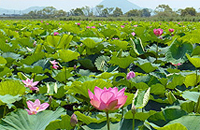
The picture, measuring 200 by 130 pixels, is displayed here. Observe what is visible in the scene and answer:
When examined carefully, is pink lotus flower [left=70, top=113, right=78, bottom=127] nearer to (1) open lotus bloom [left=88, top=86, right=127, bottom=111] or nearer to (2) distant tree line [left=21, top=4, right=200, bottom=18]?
(1) open lotus bloom [left=88, top=86, right=127, bottom=111]

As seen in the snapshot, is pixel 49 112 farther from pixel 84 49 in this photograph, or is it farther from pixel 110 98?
pixel 84 49

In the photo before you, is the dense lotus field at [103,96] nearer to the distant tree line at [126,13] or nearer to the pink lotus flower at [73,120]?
the pink lotus flower at [73,120]

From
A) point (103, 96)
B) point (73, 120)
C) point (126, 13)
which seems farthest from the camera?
point (126, 13)

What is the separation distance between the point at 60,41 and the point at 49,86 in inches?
32.4

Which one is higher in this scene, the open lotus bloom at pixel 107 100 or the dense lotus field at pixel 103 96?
the open lotus bloom at pixel 107 100

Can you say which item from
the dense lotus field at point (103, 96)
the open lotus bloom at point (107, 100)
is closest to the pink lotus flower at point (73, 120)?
the dense lotus field at point (103, 96)

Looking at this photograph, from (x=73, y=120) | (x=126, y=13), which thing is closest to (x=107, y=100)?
(x=73, y=120)

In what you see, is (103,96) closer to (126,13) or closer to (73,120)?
(73,120)

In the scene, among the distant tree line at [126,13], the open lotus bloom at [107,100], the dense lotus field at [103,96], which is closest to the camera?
the open lotus bloom at [107,100]

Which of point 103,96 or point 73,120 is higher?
point 103,96

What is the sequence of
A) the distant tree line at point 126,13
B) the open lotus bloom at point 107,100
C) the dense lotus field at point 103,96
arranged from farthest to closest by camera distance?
the distant tree line at point 126,13, the dense lotus field at point 103,96, the open lotus bloom at point 107,100

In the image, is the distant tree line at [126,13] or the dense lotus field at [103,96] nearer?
the dense lotus field at [103,96]

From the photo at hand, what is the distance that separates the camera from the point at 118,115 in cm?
97

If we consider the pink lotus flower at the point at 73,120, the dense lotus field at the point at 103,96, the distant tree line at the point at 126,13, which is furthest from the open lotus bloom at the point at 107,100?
the distant tree line at the point at 126,13
